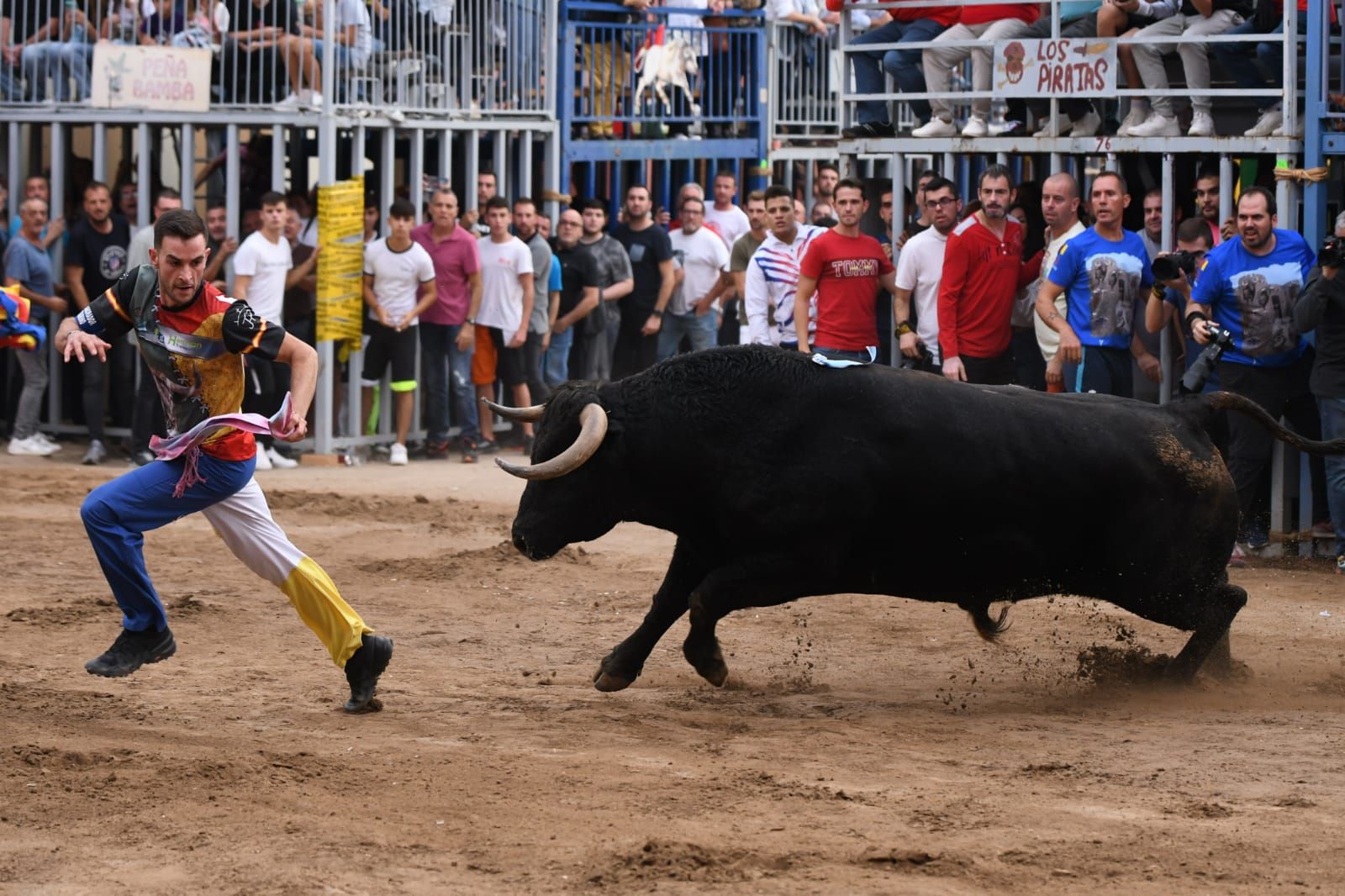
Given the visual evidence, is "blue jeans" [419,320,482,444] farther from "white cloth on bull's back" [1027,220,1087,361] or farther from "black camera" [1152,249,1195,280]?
"black camera" [1152,249,1195,280]

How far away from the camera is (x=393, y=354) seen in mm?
15430

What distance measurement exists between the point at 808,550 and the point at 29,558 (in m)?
5.45

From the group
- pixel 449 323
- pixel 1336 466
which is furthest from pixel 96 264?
pixel 1336 466

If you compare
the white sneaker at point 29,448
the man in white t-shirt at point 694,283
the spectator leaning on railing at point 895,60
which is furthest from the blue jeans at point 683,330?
the white sneaker at point 29,448

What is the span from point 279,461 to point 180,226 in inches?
317

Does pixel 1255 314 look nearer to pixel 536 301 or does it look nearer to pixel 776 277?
pixel 776 277

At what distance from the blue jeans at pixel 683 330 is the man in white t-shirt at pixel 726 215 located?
129cm

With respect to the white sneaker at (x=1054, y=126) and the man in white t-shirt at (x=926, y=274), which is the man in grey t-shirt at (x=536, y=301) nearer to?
the man in white t-shirt at (x=926, y=274)

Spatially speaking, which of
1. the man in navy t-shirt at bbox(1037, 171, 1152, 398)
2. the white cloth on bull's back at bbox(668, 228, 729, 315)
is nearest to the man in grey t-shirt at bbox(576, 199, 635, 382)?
the white cloth on bull's back at bbox(668, 228, 729, 315)

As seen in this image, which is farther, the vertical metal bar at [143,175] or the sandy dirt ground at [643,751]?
the vertical metal bar at [143,175]

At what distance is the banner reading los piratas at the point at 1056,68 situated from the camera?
1211 centimetres

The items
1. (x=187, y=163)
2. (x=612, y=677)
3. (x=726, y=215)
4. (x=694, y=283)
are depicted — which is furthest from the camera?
(x=726, y=215)

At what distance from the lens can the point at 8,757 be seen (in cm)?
671

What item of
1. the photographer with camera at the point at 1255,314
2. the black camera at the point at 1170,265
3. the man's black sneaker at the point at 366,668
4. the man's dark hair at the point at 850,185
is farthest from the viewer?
the man's dark hair at the point at 850,185
